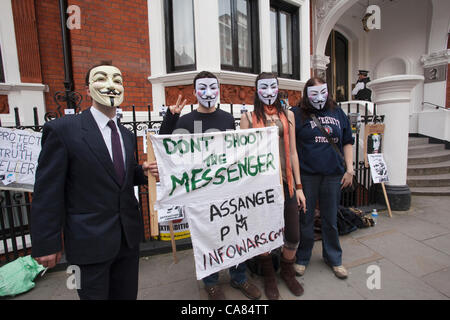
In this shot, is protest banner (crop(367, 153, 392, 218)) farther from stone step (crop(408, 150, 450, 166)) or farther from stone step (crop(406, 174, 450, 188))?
stone step (crop(408, 150, 450, 166))

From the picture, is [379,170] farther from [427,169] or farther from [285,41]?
[285,41]

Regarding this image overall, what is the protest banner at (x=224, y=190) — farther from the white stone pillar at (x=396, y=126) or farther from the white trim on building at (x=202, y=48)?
the white stone pillar at (x=396, y=126)

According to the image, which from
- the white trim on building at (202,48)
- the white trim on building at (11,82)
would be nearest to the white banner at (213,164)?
the white trim on building at (202,48)

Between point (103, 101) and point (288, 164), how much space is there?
1749 mm

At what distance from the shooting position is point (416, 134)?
896 cm

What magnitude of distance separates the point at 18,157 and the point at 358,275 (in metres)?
4.49

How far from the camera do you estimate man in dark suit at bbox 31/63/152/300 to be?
148cm

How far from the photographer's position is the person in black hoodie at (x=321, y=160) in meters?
2.72

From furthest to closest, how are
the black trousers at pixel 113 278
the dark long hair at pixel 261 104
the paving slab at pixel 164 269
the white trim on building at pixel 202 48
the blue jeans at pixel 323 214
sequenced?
the white trim on building at pixel 202 48, the paving slab at pixel 164 269, the blue jeans at pixel 323 214, the dark long hair at pixel 261 104, the black trousers at pixel 113 278

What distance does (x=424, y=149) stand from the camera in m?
7.57

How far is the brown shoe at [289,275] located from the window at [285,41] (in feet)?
16.1

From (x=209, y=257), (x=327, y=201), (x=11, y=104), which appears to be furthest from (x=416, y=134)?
(x=11, y=104)

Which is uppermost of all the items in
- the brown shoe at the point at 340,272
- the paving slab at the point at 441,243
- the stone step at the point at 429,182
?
the stone step at the point at 429,182

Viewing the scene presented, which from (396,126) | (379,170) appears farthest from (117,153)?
(396,126)
